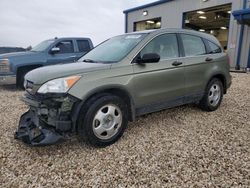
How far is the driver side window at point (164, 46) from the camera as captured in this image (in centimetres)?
379

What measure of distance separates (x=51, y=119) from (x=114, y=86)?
97 centimetres

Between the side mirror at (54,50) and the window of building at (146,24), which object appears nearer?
the side mirror at (54,50)

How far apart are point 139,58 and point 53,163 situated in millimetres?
1951

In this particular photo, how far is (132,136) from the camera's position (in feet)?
12.1

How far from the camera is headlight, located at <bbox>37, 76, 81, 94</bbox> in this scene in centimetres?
292

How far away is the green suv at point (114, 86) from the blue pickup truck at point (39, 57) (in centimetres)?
408

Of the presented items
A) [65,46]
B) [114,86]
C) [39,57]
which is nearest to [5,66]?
[39,57]

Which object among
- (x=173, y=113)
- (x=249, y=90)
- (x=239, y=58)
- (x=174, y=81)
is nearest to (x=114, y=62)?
(x=174, y=81)

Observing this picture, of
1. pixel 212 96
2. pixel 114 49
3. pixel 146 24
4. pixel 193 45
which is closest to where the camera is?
pixel 114 49

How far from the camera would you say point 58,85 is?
2.94 metres

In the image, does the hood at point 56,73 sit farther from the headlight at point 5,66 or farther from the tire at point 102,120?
the headlight at point 5,66

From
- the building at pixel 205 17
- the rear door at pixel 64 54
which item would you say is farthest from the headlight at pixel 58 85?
the building at pixel 205 17

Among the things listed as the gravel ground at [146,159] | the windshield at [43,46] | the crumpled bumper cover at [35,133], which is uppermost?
the windshield at [43,46]

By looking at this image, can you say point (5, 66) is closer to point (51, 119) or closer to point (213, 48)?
point (51, 119)
